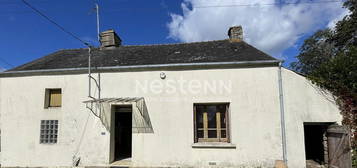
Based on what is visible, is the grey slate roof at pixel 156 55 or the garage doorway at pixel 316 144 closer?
the garage doorway at pixel 316 144

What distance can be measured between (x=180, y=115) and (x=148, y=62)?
8.82ft

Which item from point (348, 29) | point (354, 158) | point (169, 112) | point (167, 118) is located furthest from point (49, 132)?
point (348, 29)

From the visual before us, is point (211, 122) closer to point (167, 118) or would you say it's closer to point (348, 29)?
point (167, 118)

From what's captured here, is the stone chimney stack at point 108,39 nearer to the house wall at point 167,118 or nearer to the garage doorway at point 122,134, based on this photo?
the house wall at point 167,118

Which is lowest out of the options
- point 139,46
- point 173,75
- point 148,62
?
point 173,75

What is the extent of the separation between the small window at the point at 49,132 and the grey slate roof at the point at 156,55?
2418mm

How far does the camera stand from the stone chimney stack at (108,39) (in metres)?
10.9

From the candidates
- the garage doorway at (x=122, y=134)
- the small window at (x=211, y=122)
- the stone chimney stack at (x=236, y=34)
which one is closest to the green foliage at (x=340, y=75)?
the small window at (x=211, y=122)

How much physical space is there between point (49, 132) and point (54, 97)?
149 centimetres

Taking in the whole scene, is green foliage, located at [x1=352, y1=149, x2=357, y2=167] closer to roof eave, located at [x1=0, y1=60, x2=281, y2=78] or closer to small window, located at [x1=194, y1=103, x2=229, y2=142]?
roof eave, located at [x1=0, y1=60, x2=281, y2=78]

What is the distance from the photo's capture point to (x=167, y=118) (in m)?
7.46

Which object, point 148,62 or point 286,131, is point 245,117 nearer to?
point 286,131

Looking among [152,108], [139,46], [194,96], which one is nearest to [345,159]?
[194,96]

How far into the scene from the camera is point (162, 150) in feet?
24.0
